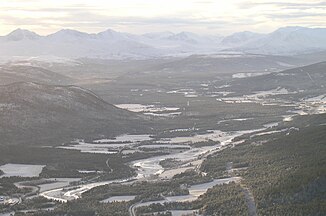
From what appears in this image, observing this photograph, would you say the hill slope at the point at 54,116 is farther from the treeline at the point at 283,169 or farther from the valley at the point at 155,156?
the treeline at the point at 283,169

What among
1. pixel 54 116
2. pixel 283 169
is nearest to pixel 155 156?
pixel 283 169

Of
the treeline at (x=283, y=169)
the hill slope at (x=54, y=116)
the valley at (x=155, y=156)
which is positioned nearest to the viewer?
the treeline at (x=283, y=169)

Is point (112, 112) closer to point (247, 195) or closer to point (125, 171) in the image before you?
point (125, 171)

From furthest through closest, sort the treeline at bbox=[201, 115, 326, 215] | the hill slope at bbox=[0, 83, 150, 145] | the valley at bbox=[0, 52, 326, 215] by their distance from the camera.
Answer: the hill slope at bbox=[0, 83, 150, 145] → the valley at bbox=[0, 52, 326, 215] → the treeline at bbox=[201, 115, 326, 215]

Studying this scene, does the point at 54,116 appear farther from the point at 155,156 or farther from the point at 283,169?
the point at 283,169

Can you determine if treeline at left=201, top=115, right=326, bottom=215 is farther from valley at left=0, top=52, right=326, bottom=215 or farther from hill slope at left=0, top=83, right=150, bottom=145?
hill slope at left=0, top=83, right=150, bottom=145

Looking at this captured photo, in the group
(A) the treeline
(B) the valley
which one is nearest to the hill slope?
(B) the valley

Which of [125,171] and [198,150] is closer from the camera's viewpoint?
[125,171]

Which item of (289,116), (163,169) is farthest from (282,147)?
(289,116)

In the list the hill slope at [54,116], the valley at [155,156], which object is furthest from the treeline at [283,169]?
the hill slope at [54,116]

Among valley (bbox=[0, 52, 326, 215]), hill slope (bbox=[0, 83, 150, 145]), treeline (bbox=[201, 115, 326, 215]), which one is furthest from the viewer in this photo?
hill slope (bbox=[0, 83, 150, 145])

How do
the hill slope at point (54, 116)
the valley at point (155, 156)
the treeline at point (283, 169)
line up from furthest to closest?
the hill slope at point (54, 116) < the valley at point (155, 156) < the treeline at point (283, 169)
